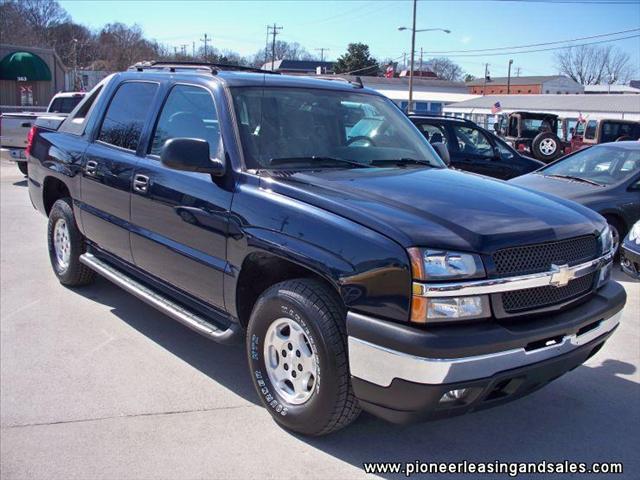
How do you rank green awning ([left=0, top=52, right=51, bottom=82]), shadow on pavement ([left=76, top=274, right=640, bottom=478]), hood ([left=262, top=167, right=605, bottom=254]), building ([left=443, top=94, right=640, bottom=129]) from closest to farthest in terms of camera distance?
hood ([left=262, top=167, right=605, bottom=254]), shadow on pavement ([left=76, top=274, right=640, bottom=478]), green awning ([left=0, top=52, right=51, bottom=82]), building ([left=443, top=94, right=640, bottom=129])

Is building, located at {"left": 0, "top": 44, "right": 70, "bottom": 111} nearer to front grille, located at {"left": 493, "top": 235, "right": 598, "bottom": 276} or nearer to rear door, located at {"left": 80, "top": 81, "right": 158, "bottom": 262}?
rear door, located at {"left": 80, "top": 81, "right": 158, "bottom": 262}

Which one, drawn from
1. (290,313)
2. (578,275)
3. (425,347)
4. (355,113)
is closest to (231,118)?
(355,113)

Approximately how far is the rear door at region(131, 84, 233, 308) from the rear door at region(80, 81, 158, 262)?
0.63ft

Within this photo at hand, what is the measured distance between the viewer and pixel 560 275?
306 centimetres

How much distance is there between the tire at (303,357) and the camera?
2.99 metres

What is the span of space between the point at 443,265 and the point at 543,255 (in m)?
0.63

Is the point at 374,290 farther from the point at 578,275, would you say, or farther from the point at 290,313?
the point at 578,275

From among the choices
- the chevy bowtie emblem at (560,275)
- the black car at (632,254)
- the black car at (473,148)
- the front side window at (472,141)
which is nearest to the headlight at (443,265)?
the chevy bowtie emblem at (560,275)

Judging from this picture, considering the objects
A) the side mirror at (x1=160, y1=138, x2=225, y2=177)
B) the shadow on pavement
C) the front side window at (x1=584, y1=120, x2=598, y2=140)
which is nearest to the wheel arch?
the shadow on pavement

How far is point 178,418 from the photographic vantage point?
361 cm

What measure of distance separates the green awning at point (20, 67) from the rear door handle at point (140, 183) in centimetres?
3115

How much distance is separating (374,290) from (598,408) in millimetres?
1974

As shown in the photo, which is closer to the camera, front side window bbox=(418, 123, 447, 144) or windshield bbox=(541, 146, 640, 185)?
windshield bbox=(541, 146, 640, 185)

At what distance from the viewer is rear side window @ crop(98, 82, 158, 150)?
181 inches
